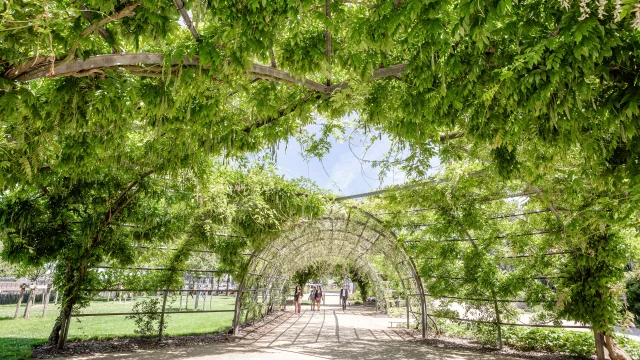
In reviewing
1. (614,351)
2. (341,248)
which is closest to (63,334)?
(614,351)

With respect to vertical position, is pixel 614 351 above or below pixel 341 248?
below

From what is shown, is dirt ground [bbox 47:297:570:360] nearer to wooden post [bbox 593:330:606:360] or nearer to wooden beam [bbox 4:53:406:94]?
wooden post [bbox 593:330:606:360]

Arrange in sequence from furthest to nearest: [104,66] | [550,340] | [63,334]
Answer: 1. [550,340]
2. [63,334]
3. [104,66]

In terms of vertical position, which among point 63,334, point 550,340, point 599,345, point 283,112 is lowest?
point 550,340

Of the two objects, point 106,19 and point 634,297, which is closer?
point 106,19

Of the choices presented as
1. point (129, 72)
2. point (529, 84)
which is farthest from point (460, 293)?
point (129, 72)

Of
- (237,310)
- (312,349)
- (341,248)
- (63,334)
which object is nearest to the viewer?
(63,334)

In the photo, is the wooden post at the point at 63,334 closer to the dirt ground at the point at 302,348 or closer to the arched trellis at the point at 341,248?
the dirt ground at the point at 302,348

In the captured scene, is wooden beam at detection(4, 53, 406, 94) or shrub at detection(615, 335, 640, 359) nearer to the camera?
wooden beam at detection(4, 53, 406, 94)

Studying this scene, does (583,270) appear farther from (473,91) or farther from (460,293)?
(473,91)

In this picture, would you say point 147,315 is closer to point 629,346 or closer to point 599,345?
point 599,345

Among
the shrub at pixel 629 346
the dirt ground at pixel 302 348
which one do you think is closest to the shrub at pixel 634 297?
the shrub at pixel 629 346

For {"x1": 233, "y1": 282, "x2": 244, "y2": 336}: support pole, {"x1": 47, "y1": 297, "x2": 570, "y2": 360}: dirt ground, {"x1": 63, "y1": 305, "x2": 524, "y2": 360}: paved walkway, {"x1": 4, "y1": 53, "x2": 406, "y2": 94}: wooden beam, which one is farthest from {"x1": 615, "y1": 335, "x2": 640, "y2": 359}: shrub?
{"x1": 233, "y1": 282, "x2": 244, "y2": 336}: support pole

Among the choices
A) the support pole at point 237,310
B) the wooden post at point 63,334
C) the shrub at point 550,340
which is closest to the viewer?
the wooden post at point 63,334
